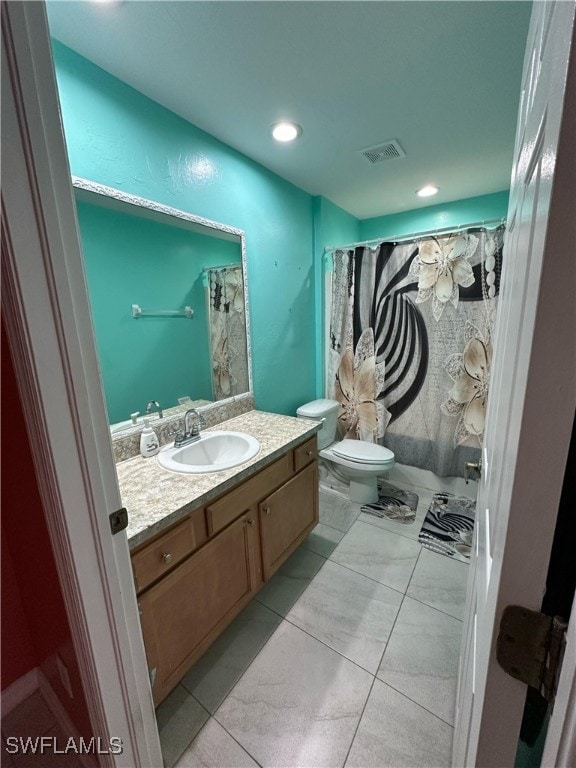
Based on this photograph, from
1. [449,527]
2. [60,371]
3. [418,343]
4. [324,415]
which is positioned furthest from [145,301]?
[449,527]

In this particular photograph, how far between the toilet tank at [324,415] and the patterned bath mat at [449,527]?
90 centimetres

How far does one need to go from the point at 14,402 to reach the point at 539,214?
3.28 feet

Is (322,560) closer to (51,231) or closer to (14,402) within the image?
(14,402)

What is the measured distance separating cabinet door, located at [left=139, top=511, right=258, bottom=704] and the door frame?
21 centimetres

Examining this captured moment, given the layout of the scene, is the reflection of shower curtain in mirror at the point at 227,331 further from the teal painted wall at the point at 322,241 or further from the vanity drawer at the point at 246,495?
the teal painted wall at the point at 322,241

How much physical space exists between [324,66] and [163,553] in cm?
194

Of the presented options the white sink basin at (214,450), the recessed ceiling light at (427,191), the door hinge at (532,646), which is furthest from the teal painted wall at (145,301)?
the recessed ceiling light at (427,191)

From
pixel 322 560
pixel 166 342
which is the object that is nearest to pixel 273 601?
pixel 322 560

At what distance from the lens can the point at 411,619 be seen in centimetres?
148

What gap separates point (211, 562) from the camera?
1.21 m

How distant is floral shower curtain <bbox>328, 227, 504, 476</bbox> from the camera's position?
213cm

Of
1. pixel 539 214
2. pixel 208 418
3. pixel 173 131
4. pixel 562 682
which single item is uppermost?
pixel 173 131

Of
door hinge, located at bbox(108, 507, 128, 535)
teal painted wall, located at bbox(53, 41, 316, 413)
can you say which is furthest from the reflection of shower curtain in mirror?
door hinge, located at bbox(108, 507, 128, 535)

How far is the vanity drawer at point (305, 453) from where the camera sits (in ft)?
5.35
